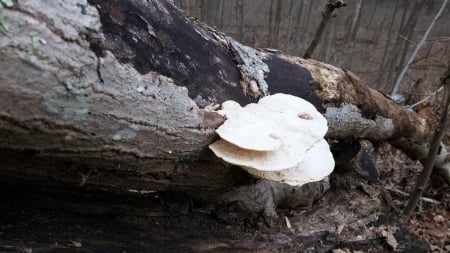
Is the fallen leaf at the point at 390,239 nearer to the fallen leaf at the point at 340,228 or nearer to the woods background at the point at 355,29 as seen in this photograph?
the fallen leaf at the point at 340,228

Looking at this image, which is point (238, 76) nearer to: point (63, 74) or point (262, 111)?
point (262, 111)

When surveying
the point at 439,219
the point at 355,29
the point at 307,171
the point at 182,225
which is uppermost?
the point at 307,171

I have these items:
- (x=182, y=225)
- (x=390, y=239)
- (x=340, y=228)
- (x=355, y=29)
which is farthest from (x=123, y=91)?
(x=355, y=29)

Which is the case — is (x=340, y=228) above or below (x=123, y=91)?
below

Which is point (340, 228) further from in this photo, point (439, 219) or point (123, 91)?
point (123, 91)

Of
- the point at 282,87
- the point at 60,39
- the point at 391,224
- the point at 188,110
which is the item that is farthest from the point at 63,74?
the point at 391,224

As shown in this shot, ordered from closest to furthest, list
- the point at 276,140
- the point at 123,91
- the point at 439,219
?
the point at 123,91, the point at 276,140, the point at 439,219

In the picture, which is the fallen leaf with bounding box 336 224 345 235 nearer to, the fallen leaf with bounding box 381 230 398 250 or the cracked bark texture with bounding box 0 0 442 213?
the fallen leaf with bounding box 381 230 398 250
